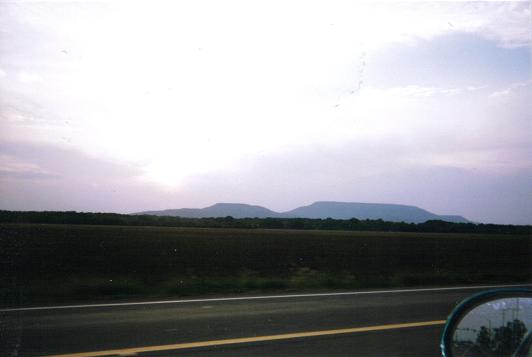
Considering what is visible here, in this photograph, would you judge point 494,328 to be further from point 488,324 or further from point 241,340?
point 241,340

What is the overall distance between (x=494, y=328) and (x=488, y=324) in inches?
1.4

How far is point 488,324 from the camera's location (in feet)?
8.62

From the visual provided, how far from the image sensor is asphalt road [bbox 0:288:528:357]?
5598 millimetres

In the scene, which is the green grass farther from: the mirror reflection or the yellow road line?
the mirror reflection

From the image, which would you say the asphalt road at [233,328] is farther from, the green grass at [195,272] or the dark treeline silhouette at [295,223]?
the dark treeline silhouette at [295,223]

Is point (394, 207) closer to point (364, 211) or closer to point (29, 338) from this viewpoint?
point (364, 211)

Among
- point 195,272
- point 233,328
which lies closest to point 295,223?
point 195,272

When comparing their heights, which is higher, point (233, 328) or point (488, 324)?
point (488, 324)

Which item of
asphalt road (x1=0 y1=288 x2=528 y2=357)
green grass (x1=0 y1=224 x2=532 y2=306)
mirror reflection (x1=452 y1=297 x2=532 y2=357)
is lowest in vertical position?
green grass (x1=0 y1=224 x2=532 y2=306)

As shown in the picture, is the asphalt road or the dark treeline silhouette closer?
the asphalt road

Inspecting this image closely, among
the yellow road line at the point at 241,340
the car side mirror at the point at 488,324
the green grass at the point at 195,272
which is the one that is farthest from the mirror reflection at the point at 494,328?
the green grass at the point at 195,272

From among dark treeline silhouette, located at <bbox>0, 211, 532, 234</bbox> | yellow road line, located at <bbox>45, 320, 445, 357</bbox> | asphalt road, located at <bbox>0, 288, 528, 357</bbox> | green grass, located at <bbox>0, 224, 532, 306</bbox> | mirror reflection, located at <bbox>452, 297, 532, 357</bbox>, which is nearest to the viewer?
mirror reflection, located at <bbox>452, 297, 532, 357</bbox>

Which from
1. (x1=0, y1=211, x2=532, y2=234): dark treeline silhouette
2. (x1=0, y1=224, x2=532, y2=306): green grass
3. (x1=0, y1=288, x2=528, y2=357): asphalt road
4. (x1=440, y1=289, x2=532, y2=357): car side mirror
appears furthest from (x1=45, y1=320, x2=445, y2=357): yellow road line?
(x1=0, y1=211, x2=532, y2=234): dark treeline silhouette

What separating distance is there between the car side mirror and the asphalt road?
3059mm
